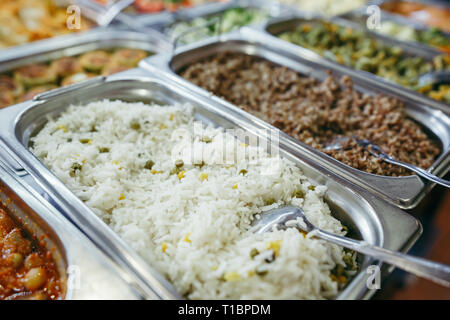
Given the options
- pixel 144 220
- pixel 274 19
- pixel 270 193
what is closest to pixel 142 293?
pixel 144 220

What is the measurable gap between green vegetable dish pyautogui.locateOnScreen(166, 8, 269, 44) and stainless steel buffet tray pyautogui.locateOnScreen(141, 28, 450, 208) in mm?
653

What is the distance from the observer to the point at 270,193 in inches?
75.5

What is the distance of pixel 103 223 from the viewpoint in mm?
1578

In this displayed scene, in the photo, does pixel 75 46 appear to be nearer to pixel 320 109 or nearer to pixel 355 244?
pixel 320 109

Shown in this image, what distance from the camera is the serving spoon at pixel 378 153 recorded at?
2002 mm

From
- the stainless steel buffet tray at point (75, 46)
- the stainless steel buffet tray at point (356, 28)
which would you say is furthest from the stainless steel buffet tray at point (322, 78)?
the stainless steel buffet tray at point (75, 46)

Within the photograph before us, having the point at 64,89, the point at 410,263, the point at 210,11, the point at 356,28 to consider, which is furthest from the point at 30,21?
the point at 410,263

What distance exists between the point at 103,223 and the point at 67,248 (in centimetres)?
19

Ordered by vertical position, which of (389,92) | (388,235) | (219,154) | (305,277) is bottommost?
(305,277)

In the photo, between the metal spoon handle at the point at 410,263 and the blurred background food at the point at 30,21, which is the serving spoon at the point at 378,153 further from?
the blurred background food at the point at 30,21

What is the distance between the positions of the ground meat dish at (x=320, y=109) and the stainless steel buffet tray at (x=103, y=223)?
28 cm

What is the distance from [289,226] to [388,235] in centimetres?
49
